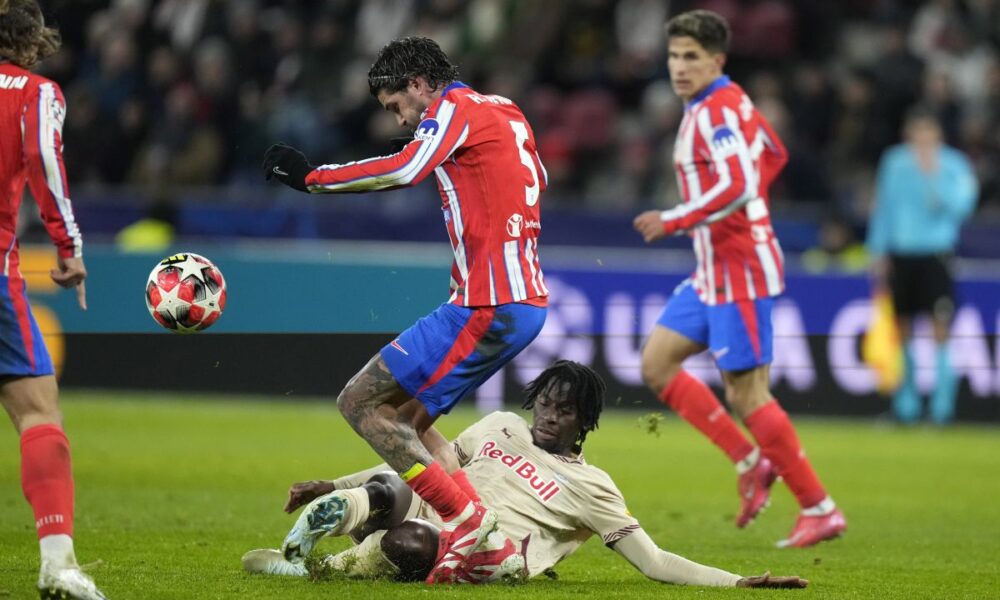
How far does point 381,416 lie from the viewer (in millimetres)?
6016

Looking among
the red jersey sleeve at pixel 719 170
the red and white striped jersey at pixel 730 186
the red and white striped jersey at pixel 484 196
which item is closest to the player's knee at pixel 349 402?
the red and white striped jersey at pixel 484 196

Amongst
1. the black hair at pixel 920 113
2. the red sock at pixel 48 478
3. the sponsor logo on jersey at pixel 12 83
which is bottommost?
the red sock at pixel 48 478

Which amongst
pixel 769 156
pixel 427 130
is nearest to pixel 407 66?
pixel 427 130

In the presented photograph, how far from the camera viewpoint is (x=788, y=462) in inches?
314

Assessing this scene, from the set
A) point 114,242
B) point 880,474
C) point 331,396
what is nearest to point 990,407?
point 880,474

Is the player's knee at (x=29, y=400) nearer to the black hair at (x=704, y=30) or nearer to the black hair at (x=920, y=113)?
the black hair at (x=704, y=30)

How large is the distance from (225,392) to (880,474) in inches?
245

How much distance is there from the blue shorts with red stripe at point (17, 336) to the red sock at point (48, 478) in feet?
0.67

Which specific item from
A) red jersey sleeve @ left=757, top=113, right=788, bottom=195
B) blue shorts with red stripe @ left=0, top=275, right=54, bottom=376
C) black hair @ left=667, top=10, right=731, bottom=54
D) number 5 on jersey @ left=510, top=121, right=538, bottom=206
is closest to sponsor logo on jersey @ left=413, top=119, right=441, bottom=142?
number 5 on jersey @ left=510, top=121, right=538, bottom=206

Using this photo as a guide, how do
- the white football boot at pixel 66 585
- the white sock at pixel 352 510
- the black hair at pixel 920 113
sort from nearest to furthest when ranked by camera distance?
the white football boot at pixel 66 585 < the white sock at pixel 352 510 < the black hair at pixel 920 113

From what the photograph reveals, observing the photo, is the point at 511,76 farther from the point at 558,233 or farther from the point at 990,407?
the point at 990,407

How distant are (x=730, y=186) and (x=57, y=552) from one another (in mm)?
A: 3917

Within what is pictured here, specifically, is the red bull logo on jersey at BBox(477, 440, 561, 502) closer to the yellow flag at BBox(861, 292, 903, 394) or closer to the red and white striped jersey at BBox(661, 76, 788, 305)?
the red and white striped jersey at BBox(661, 76, 788, 305)

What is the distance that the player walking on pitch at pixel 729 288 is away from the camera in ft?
26.0
